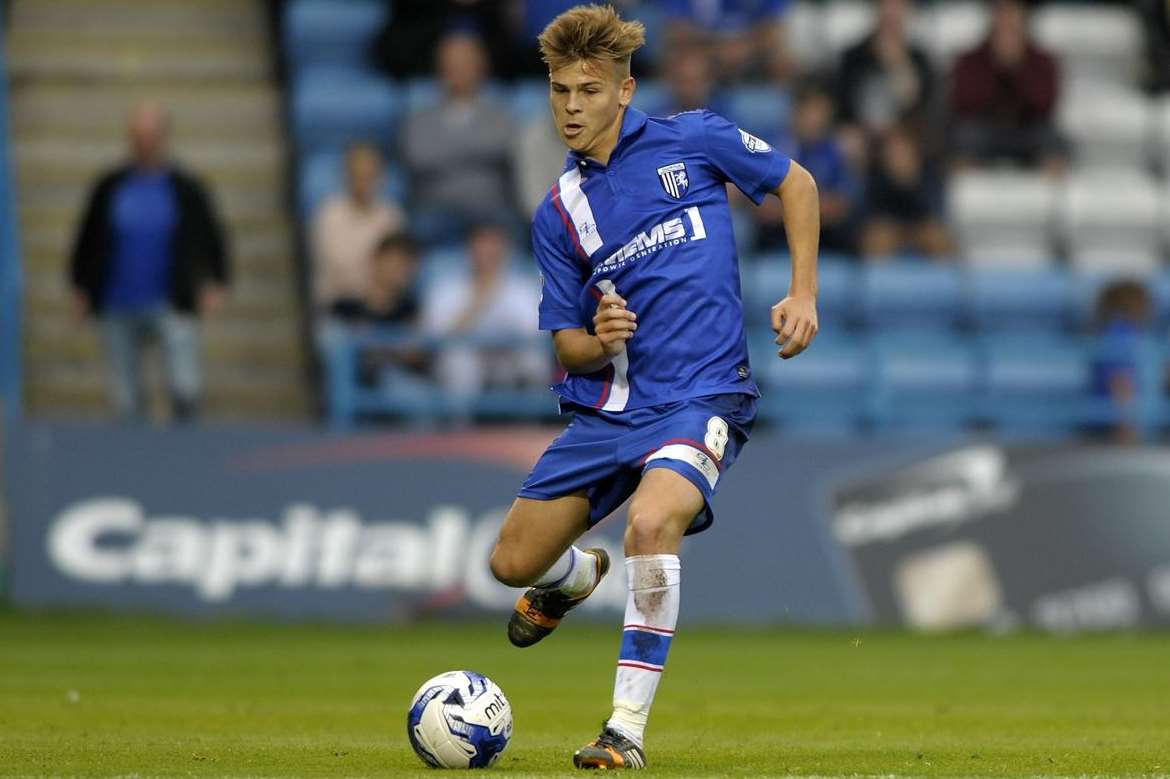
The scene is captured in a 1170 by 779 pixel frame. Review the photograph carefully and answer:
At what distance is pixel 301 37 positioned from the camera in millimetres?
18047

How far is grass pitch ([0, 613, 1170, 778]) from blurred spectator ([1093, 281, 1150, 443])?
5.64ft

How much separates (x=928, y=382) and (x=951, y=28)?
4992 mm

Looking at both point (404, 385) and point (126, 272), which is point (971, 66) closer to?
point (404, 385)

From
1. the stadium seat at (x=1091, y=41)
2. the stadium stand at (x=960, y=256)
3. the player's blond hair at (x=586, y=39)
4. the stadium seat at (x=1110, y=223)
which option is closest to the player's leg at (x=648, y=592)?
the player's blond hair at (x=586, y=39)

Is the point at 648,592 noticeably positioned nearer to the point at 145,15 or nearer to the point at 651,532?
the point at 651,532

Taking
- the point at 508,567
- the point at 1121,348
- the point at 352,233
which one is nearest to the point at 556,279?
the point at 508,567

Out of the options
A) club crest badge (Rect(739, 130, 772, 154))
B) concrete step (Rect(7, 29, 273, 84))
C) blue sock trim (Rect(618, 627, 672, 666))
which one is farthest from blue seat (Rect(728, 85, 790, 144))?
blue sock trim (Rect(618, 627, 672, 666))

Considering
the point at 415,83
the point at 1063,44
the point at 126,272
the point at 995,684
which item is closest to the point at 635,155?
the point at 995,684

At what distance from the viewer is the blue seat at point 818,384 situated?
619 inches

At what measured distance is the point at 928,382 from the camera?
16.3m

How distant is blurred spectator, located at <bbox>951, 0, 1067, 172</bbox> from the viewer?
710 inches

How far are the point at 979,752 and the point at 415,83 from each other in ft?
37.1

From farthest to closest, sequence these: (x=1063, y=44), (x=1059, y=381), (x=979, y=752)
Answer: (x=1063, y=44), (x=1059, y=381), (x=979, y=752)

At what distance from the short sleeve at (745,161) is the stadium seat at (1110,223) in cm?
1163
